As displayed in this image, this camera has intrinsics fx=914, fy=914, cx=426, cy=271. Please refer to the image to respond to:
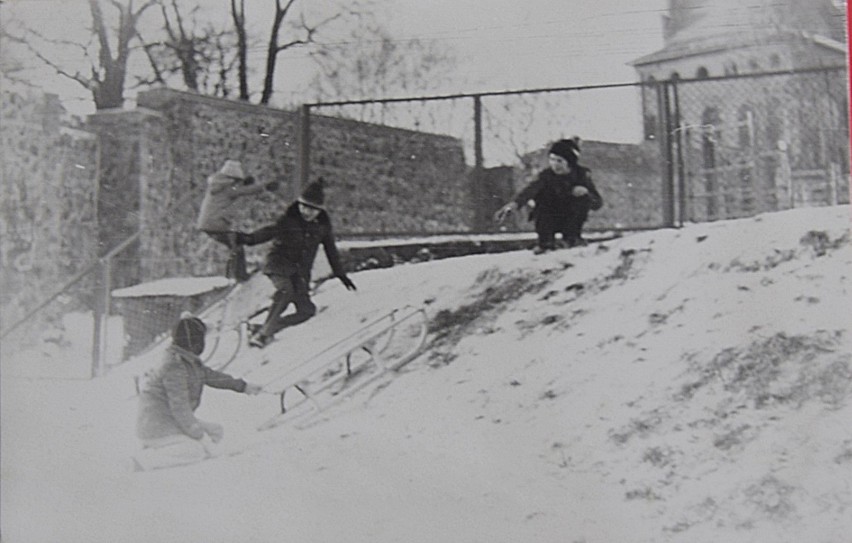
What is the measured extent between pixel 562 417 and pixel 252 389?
0.57 m

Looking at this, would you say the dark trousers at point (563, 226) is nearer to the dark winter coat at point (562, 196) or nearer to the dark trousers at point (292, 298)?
the dark winter coat at point (562, 196)

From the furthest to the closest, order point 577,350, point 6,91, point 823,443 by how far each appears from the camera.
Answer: point 6,91 < point 577,350 < point 823,443

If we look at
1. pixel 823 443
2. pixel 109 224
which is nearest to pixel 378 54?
pixel 109 224

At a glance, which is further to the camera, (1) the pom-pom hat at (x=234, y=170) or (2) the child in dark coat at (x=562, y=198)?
(1) the pom-pom hat at (x=234, y=170)

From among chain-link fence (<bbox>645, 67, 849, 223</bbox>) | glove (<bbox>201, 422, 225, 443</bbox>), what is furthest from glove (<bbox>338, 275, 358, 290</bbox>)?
chain-link fence (<bbox>645, 67, 849, 223</bbox>)

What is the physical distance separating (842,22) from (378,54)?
0.79 m

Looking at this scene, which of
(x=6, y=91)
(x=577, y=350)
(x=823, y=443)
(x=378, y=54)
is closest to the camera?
(x=823, y=443)

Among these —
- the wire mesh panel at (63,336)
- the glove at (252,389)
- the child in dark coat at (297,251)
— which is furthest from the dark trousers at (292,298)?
the wire mesh panel at (63,336)

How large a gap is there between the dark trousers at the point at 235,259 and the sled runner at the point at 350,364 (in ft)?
0.65

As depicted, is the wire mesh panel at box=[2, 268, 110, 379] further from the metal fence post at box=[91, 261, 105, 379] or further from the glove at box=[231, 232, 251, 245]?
the glove at box=[231, 232, 251, 245]

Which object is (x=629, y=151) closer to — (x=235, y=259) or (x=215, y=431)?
(x=235, y=259)

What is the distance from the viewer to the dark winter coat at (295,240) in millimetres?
1660

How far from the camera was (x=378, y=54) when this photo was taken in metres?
1.69

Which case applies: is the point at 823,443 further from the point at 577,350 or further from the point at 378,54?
the point at 378,54
